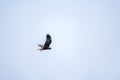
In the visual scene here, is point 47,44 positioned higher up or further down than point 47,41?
further down

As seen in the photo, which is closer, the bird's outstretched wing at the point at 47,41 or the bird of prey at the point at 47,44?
the bird's outstretched wing at the point at 47,41

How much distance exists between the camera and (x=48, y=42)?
4469 cm

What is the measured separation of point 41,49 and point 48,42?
2323mm

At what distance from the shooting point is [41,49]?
152 feet

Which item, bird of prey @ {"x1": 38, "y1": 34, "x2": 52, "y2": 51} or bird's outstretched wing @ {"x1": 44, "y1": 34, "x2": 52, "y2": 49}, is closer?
bird's outstretched wing @ {"x1": 44, "y1": 34, "x2": 52, "y2": 49}

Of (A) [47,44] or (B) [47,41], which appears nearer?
(B) [47,41]
